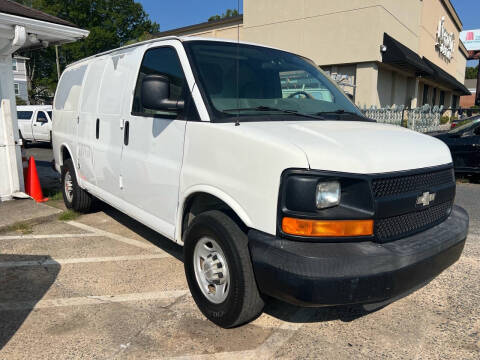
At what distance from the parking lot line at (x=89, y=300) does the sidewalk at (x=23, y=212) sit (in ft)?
7.75

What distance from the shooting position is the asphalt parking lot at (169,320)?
2756 millimetres

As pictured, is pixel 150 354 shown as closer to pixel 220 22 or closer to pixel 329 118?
pixel 329 118

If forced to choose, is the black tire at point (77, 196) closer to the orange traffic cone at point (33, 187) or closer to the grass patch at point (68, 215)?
the grass patch at point (68, 215)

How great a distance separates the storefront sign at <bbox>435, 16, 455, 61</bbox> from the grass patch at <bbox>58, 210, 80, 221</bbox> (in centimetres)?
2955

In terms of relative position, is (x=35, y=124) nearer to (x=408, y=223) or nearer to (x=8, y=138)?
(x=8, y=138)

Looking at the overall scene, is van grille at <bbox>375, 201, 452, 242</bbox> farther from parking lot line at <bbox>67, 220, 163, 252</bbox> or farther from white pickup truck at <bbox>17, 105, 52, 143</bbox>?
white pickup truck at <bbox>17, 105, 52, 143</bbox>

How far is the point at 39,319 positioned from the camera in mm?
3141

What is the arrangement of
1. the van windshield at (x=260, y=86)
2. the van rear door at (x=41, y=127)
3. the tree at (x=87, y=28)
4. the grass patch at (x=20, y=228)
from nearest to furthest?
the van windshield at (x=260, y=86) → the grass patch at (x=20, y=228) → the van rear door at (x=41, y=127) → the tree at (x=87, y=28)

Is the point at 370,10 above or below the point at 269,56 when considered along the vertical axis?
above

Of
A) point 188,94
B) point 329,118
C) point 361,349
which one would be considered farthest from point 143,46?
point 361,349

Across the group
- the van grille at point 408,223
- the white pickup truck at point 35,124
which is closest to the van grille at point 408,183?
the van grille at point 408,223

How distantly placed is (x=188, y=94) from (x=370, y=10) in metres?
15.9

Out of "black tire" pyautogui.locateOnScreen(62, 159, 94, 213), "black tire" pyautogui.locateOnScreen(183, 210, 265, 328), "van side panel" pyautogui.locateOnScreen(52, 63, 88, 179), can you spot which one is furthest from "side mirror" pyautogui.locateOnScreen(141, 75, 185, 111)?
"black tire" pyautogui.locateOnScreen(62, 159, 94, 213)

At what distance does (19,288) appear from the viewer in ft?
12.0
